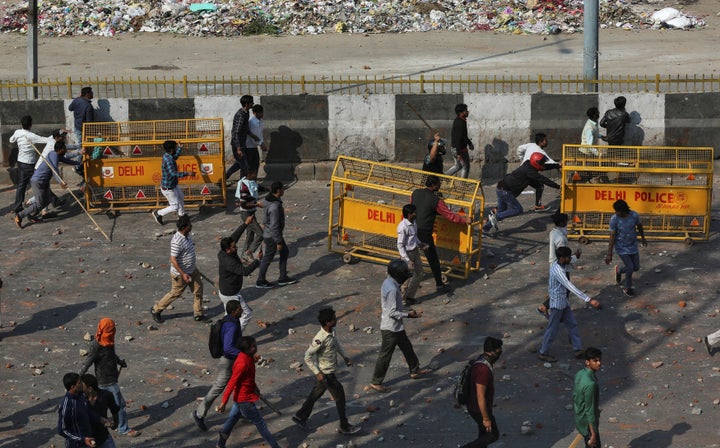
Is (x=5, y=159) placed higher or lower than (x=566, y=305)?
higher

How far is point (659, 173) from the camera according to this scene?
16.5 m

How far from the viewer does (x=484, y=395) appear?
10352 millimetres

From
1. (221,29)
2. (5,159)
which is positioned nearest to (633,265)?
(5,159)

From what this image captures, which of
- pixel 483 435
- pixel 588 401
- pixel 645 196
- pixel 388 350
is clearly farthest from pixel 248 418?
pixel 645 196

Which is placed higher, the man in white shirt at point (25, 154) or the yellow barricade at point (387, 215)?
the man in white shirt at point (25, 154)

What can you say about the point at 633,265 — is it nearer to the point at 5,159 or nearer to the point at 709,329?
the point at 709,329

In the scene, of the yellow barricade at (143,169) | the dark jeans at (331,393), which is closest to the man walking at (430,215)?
the dark jeans at (331,393)

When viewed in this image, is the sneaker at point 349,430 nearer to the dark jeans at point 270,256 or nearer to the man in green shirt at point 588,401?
the man in green shirt at point 588,401

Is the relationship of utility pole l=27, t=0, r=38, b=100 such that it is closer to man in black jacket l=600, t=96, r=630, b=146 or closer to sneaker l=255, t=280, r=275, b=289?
sneaker l=255, t=280, r=275, b=289

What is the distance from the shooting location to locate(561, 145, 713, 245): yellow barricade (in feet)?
54.1

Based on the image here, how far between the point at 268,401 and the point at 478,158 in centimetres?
925

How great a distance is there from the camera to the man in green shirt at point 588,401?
10.2 m

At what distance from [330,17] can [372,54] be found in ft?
9.22

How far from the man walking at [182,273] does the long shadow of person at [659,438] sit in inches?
229
